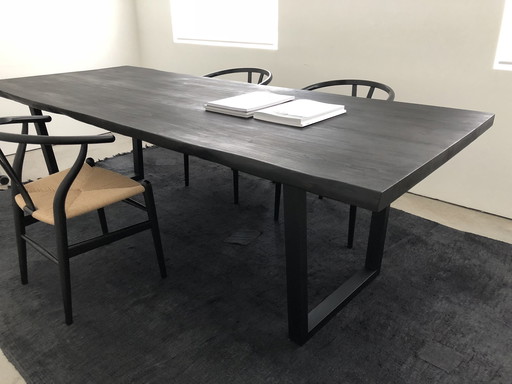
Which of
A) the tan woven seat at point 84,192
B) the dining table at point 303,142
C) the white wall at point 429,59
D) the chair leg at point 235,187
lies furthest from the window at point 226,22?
the tan woven seat at point 84,192

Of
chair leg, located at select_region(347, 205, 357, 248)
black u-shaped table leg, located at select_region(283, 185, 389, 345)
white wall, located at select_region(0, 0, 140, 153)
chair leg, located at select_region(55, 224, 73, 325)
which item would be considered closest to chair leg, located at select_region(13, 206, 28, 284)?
chair leg, located at select_region(55, 224, 73, 325)

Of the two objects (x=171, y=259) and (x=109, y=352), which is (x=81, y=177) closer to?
(x=171, y=259)

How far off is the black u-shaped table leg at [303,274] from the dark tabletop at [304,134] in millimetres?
177

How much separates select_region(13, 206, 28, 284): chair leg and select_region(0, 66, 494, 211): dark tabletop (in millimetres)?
448

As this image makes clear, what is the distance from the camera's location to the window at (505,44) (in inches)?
85.0

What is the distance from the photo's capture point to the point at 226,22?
3607mm

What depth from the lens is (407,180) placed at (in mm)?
1002

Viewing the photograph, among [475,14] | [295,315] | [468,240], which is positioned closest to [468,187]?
[468,240]

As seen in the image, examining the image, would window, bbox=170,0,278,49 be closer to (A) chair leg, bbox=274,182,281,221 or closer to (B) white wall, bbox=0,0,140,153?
(B) white wall, bbox=0,0,140,153

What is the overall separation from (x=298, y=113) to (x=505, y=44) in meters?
1.45

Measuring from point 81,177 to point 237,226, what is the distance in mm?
848

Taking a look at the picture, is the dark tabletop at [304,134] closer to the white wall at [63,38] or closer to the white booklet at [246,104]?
the white booklet at [246,104]

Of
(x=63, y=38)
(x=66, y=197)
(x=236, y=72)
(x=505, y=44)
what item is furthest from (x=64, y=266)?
(x=63, y=38)

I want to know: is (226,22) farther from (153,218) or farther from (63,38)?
(153,218)
